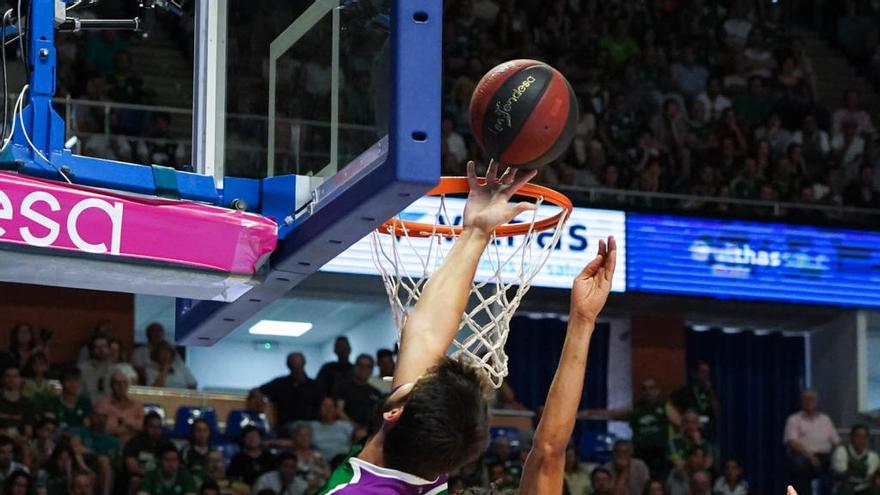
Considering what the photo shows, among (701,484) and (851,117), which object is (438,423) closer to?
(701,484)

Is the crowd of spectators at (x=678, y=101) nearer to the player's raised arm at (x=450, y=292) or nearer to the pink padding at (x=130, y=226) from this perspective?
the pink padding at (x=130, y=226)

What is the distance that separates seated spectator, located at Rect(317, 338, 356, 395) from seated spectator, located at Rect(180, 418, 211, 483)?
112 centimetres

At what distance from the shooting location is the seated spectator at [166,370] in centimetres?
1008

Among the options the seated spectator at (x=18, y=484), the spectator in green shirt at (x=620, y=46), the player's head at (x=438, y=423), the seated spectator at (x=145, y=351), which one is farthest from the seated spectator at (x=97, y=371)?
the player's head at (x=438, y=423)

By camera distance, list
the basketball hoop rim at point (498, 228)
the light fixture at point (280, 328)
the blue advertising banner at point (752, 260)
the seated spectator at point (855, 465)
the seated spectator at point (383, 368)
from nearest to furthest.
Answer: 1. the basketball hoop rim at point (498, 228)
2. the seated spectator at point (383, 368)
3. the seated spectator at point (855, 465)
4. the blue advertising banner at point (752, 260)
5. the light fixture at point (280, 328)

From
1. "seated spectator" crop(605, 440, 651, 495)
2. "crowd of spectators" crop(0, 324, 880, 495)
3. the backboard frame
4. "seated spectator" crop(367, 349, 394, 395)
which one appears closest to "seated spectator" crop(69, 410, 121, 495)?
"crowd of spectators" crop(0, 324, 880, 495)

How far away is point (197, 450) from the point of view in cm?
912

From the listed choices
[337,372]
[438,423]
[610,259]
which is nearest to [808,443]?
[337,372]

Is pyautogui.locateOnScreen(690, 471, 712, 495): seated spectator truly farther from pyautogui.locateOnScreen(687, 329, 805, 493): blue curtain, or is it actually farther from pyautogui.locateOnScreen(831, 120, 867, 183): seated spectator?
pyautogui.locateOnScreen(831, 120, 867, 183): seated spectator

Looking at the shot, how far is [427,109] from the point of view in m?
3.20

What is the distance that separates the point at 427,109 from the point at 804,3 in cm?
1337

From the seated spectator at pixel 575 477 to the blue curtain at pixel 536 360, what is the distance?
2.10m

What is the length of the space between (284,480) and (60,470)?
1379mm

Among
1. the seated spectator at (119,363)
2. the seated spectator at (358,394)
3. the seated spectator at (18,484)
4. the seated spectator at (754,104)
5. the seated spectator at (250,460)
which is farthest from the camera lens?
the seated spectator at (754,104)
